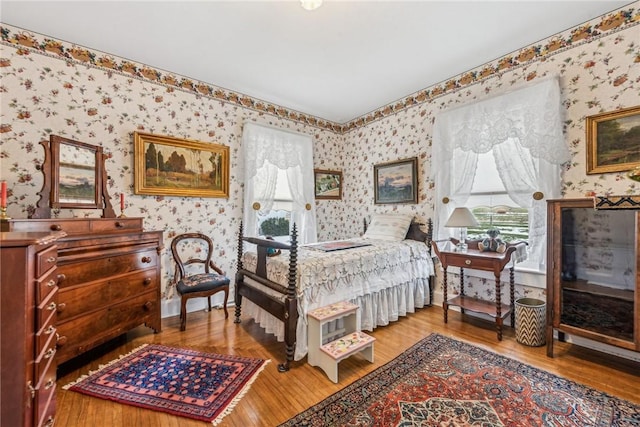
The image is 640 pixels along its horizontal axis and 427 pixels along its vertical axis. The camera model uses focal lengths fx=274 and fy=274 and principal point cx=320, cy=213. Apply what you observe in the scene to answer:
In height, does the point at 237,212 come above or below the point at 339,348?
above

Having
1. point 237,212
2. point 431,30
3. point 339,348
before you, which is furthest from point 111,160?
point 431,30

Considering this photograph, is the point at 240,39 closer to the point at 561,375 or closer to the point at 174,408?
the point at 174,408

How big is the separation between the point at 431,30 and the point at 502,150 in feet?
4.56

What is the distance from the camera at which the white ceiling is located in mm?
2148

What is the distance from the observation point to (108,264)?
7.38 feet

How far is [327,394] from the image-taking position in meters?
1.83

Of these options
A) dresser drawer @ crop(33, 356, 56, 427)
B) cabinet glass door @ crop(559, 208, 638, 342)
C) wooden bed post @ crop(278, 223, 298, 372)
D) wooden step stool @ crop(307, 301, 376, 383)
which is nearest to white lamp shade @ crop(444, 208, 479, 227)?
cabinet glass door @ crop(559, 208, 638, 342)

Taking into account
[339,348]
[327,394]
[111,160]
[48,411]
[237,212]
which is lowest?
[327,394]

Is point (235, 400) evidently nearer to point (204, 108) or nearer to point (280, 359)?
point (280, 359)

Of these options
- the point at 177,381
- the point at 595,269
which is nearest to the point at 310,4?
the point at 177,381

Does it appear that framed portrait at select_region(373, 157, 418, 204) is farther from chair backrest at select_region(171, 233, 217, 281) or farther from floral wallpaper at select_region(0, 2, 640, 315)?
chair backrest at select_region(171, 233, 217, 281)

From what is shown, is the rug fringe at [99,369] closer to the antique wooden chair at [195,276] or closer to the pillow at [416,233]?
the antique wooden chair at [195,276]

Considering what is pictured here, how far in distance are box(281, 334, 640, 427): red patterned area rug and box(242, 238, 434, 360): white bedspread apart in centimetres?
62

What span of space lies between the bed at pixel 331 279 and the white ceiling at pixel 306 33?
1.76m
